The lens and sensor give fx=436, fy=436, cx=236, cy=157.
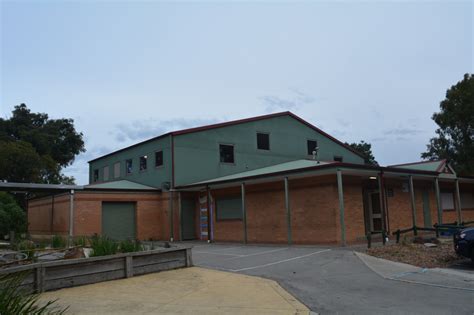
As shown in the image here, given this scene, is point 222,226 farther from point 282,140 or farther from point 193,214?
point 282,140

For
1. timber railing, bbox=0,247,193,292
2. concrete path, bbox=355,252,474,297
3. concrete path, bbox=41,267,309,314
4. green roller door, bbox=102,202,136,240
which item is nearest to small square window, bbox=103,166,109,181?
green roller door, bbox=102,202,136,240

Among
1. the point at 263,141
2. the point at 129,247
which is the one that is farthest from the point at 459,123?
the point at 129,247

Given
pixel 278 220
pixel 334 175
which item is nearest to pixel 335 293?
pixel 334 175

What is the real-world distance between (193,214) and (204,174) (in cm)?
258

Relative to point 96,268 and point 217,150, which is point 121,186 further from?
point 96,268

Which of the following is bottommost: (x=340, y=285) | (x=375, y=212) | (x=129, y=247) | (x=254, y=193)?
(x=340, y=285)

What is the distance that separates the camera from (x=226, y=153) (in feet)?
94.0

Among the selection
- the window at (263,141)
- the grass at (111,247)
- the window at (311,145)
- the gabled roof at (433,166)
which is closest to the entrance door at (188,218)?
the window at (263,141)

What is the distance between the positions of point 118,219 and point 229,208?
701cm

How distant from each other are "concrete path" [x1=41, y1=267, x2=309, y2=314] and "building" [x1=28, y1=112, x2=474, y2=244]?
8202 mm

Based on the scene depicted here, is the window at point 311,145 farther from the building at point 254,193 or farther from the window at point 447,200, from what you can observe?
the window at point 447,200

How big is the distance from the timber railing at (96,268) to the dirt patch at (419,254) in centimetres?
658

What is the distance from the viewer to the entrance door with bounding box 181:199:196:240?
26375 mm

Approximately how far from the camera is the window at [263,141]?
30094 mm
